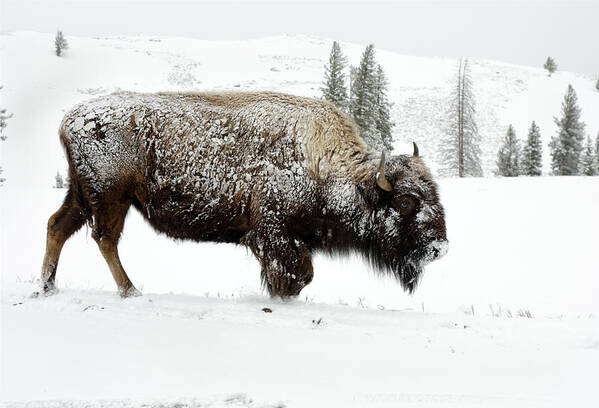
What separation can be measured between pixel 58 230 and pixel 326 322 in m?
3.42

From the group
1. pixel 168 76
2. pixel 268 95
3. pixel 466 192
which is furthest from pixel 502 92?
pixel 268 95

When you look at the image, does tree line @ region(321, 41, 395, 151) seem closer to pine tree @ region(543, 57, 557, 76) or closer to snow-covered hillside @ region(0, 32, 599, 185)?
snow-covered hillside @ region(0, 32, 599, 185)

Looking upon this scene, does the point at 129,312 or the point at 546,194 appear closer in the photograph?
the point at 129,312

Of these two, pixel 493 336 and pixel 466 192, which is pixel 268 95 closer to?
pixel 493 336

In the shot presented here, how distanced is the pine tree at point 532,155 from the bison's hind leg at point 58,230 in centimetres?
4158

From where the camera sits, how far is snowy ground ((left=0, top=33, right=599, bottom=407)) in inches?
109

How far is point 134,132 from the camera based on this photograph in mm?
5242

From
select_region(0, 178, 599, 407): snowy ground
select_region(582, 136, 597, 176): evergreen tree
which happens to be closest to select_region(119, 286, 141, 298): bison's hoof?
select_region(0, 178, 599, 407): snowy ground

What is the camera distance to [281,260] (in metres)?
4.90

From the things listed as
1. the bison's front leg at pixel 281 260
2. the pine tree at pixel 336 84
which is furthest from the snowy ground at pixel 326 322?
the pine tree at pixel 336 84

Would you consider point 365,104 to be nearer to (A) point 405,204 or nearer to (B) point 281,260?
(A) point 405,204

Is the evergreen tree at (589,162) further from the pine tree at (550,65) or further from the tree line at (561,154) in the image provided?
the pine tree at (550,65)

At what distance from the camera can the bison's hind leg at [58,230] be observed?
5241 millimetres

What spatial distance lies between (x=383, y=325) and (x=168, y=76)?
63395 mm
